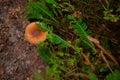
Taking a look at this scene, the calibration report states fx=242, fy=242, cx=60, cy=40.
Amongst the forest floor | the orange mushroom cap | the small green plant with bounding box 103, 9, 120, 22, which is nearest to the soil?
the forest floor

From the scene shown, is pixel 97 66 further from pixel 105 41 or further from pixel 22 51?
pixel 22 51

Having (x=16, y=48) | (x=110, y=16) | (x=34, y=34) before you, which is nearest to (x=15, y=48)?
(x=16, y=48)

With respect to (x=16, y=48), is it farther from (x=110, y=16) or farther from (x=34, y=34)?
(x=110, y=16)

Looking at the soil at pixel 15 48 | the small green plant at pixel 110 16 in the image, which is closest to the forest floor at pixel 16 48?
the soil at pixel 15 48

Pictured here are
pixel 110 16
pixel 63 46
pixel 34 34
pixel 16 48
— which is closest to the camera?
pixel 110 16

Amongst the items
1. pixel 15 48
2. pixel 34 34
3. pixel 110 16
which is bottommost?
pixel 15 48

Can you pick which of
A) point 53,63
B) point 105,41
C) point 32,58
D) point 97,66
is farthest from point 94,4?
point 32,58
